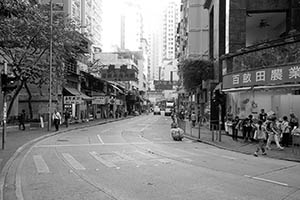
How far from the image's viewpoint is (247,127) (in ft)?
69.9

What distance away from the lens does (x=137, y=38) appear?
Result: 169125mm

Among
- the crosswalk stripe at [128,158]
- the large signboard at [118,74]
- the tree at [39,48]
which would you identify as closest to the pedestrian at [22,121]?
the tree at [39,48]

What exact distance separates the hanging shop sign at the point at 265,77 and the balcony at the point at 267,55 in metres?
0.39

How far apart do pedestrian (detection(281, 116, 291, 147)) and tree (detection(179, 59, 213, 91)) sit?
57.4ft

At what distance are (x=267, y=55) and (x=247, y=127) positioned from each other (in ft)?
14.3

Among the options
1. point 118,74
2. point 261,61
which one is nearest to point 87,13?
point 118,74

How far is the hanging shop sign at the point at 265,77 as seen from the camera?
61.8 ft

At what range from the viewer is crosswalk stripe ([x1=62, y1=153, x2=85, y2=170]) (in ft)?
38.2

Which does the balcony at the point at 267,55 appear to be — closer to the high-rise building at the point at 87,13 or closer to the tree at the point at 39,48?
the tree at the point at 39,48

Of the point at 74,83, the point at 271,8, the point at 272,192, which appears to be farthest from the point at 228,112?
the point at 74,83

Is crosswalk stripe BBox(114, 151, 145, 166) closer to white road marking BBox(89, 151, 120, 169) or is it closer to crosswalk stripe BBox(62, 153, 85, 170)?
white road marking BBox(89, 151, 120, 169)

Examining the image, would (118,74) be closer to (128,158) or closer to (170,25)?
(128,158)

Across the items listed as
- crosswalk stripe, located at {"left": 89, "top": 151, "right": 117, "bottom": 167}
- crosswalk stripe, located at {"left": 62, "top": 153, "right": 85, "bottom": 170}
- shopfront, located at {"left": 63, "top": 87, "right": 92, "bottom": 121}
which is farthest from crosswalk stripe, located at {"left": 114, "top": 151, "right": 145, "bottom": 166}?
Answer: shopfront, located at {"left": 63, "top": 87, "right": 92, "bottom": 121}

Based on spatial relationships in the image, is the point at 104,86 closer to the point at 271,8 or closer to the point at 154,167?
the point at 271,8
